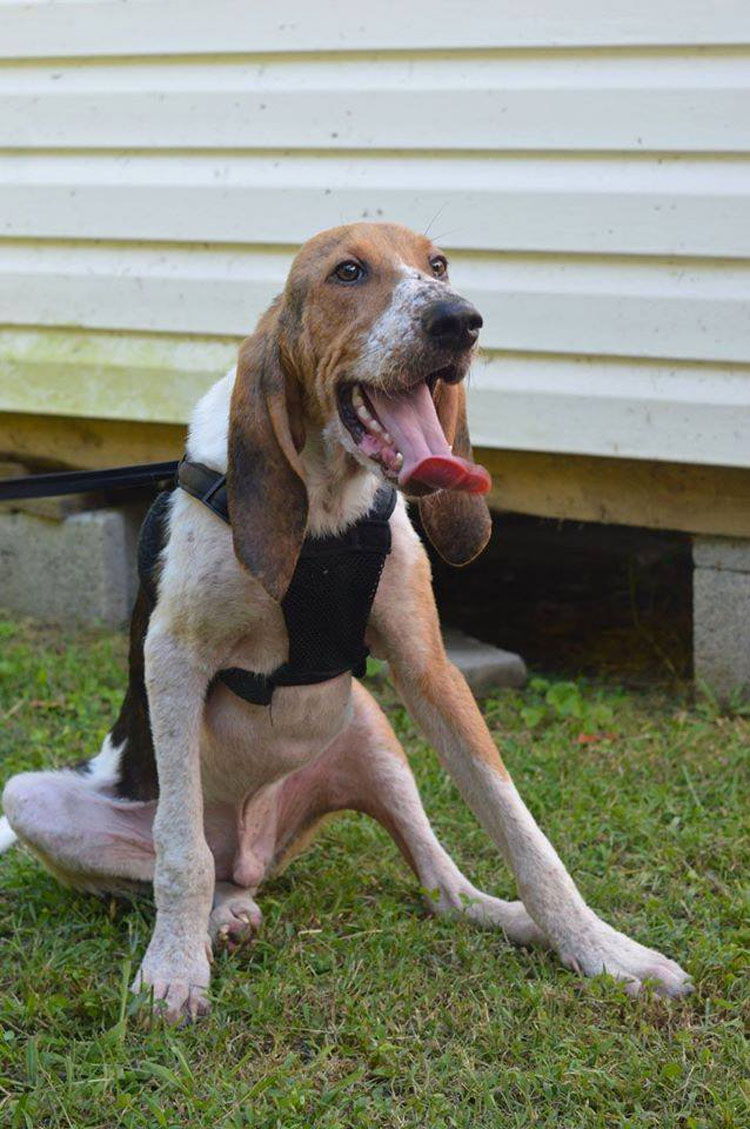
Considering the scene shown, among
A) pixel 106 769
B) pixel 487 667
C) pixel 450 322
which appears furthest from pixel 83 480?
pixel 487 667

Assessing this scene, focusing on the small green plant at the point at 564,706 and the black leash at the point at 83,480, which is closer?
the black leash at the point at 83,480

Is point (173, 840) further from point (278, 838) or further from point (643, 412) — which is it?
point (643, 412)

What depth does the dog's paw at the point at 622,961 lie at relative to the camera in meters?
3.34

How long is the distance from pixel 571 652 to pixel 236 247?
2184 millimetres

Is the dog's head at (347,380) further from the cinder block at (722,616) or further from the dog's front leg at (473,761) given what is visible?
the cinder block at (722,616)

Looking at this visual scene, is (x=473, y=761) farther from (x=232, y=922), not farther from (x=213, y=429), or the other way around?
(x=213, y=429)

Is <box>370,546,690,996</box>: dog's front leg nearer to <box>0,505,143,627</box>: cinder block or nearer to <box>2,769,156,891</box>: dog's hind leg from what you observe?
<box>2,769,156,891</box>: dog's hind leg

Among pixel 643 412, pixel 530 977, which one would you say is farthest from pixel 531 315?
pixel 530 977

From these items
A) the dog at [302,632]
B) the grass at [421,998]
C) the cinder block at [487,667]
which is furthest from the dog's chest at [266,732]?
the cinder block at [487,667]

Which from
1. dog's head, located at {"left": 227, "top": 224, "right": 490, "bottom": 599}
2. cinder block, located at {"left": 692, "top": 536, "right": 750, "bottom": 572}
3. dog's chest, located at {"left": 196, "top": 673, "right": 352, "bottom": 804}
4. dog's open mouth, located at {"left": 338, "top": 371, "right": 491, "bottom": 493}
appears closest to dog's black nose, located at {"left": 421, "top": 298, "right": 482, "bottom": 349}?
dog's head, located at {"left": 227, "top": 224, "right": 490, "bottom": 599}

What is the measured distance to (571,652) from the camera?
628cm

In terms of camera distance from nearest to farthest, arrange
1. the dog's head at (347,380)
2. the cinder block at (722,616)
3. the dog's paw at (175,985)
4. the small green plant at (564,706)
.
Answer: the dog's head at (347,380)
the dog's paw at (175,985)
the small green plant at (564,706)
the cinder block at (722,616)

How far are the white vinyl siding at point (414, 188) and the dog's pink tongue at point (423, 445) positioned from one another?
2291 mm

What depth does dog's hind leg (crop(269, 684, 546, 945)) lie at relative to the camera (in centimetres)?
384
